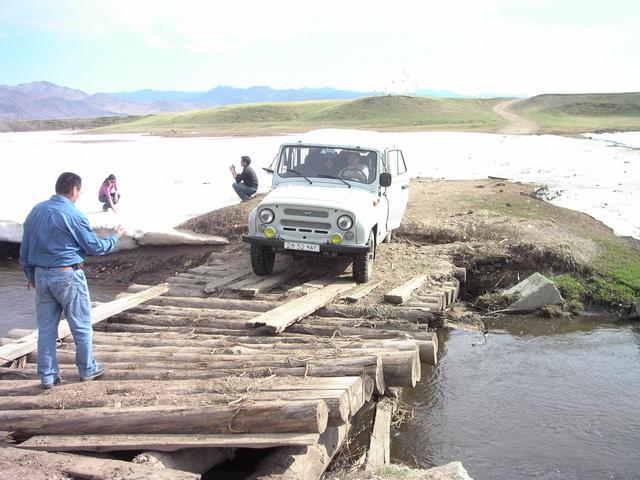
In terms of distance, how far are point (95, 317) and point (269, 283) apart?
2.60 m

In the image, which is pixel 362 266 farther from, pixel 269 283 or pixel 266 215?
pixel 266 215

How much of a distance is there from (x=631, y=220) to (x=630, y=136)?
3132cm

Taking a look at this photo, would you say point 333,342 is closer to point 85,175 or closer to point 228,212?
point 228,212

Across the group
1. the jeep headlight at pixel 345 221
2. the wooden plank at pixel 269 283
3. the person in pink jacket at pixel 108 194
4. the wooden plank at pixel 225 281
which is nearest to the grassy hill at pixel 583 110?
the person in pink jacket at pixel 108 194

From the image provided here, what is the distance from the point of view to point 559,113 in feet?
249

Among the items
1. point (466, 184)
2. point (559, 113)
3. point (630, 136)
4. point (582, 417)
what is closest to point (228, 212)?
point (466, 184)

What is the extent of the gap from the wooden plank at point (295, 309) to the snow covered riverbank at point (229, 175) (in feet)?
9.38

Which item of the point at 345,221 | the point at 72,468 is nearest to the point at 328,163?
the point at 345,221

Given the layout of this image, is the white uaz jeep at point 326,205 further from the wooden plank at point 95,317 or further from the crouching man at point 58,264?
the crouching man at point 58,264

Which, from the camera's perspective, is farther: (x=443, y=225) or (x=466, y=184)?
(x=466, y=184)

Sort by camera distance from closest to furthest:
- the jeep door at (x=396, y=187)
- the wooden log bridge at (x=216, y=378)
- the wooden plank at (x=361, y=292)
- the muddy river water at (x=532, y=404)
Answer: the wooden log bridge at (x=216, y=378), the muddy river water at (x=532, y=404), the wooden plank at (x=361, y=292), the jeep door at (x=396, y=187)

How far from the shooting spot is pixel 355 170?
33.4 ft

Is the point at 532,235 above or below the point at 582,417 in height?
→ above

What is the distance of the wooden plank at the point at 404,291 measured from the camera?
28.0 feet
